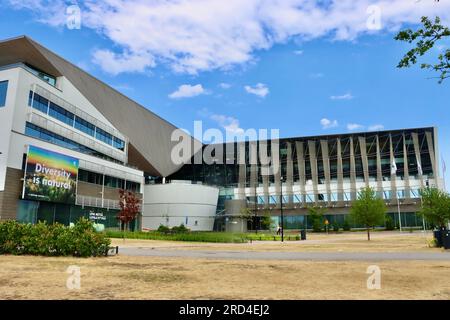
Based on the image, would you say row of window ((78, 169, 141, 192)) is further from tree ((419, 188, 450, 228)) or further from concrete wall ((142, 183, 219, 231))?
tree ((419, 188, 450, 228))

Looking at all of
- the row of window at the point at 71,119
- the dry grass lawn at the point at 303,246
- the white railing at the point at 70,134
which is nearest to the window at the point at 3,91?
the row of window at the point at 71,119

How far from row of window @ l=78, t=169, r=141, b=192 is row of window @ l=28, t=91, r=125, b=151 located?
6442 mm

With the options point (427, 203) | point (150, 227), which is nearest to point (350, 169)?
point (150, 227)

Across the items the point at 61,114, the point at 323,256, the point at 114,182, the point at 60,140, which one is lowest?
the point at 323,256

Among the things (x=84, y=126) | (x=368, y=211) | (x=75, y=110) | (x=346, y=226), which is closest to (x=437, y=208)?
(x=368, y=211)

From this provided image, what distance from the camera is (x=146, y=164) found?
7062cm

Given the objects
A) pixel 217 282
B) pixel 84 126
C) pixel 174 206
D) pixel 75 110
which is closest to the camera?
pixel 217 282

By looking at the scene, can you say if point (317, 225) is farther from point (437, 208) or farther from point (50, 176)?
point (50, 176)

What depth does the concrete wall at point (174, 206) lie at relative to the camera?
68688 mm

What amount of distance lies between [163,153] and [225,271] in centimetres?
6653

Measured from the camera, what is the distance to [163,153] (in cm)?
7744

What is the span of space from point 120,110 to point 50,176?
80.8 feet

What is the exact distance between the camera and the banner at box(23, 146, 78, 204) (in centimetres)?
3850

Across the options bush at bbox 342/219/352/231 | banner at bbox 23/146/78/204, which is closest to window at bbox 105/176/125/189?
banner at bbox 23/146/78/204
